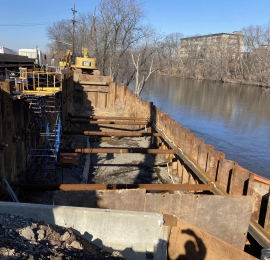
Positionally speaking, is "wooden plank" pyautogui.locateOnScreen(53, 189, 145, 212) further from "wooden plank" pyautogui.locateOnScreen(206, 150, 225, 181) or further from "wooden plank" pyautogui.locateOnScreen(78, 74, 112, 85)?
"wooden plank" pyautogui.locateOnScreen(78, 74, 112, 85)

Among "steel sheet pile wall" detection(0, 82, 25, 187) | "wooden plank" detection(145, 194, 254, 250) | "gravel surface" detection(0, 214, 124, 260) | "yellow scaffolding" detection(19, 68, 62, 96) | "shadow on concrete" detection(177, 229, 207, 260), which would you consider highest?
"yellow scaffolding" detection(19, 68, 62, 96)

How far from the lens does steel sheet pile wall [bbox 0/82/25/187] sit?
5.74m

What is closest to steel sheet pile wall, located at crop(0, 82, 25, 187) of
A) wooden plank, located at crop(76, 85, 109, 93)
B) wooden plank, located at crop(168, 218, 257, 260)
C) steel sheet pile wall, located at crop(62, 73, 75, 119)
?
wooden plank, located at crop(168, 218, 257, 260)

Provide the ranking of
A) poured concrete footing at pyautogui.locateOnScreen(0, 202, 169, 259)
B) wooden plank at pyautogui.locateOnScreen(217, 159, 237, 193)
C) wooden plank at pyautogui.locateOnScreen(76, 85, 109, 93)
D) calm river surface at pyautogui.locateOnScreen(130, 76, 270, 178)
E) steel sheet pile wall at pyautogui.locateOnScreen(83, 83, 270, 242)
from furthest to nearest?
wooden plank at pyautogui.locateOnScreen(76, 85, 109, 93)
calm river surface at pyautogui.locateOnScreen(130, 76, 270, 178)
wooden plank at pyautogui.locateOnScreen(217, 159, 237, 193)
steel sheet pile wall at pyautogui.locateOnScreen(83, 83, 270, 242)
poured concrete footing at pyautogui.locateOnScreen(0, 202, 169, 259)

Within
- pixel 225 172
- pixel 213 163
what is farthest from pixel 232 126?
pixel 225 172

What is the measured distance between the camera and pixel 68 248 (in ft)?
12.3

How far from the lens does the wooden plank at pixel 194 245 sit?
4598 millimetres

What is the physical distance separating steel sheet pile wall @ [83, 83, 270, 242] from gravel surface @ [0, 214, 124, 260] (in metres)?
3.18

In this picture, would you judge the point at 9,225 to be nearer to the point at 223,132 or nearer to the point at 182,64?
the point at 223,132

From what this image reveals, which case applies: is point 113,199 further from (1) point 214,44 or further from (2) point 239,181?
(1) point 214,44

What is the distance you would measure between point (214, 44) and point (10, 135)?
115 meters

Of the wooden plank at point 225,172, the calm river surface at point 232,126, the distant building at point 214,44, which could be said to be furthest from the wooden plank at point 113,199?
the distant building at point 214,44

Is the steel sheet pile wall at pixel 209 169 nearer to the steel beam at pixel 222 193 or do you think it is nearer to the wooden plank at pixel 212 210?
the steel beam at pixel 222 193

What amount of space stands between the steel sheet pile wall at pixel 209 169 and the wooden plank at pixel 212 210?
431 millimetres
